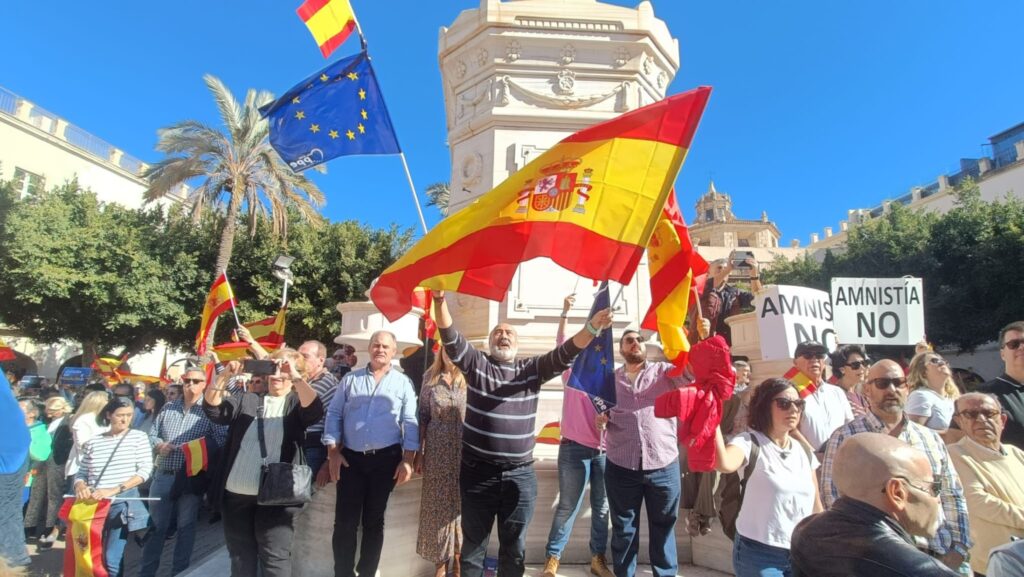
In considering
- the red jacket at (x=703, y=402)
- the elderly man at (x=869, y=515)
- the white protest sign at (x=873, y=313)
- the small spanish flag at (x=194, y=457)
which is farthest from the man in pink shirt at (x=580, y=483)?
the white protest sign at (x=873, y=313)

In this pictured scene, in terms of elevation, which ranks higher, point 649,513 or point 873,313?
point 873,313

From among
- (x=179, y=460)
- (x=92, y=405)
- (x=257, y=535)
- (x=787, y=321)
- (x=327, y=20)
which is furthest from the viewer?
(x=787, y=321)

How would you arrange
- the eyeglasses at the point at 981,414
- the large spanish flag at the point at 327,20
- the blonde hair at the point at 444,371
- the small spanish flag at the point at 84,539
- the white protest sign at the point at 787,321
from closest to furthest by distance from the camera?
the eyeglasses at the point at 981,414, the blonde hair at the point at 444,371, the small spanish flag at the point at 84,539, the large spanish flag at the point at 327,20, the white protest sign at the point at 787,321

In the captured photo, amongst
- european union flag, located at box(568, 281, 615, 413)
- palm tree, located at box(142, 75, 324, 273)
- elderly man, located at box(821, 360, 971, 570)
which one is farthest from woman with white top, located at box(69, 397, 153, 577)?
palm tree, located at box(142, 75, 324, 273)

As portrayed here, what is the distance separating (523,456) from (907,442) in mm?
1843

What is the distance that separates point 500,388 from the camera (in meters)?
3.35

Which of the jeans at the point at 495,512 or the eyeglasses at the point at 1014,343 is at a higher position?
the eyeglasses at the point at 1014,343

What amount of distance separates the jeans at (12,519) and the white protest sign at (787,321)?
6.06 m

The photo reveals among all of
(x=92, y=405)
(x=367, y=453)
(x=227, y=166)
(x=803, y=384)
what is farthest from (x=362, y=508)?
(x=227, y=166)

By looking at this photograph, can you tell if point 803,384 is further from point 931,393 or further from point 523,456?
point 523,456

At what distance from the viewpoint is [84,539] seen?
13.0 feet

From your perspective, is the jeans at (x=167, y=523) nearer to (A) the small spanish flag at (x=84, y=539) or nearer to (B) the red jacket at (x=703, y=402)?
(A) the small spanish flag at (x=84, y=539)

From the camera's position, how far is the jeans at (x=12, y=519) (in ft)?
10.4

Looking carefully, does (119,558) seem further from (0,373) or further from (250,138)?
(250,138)
